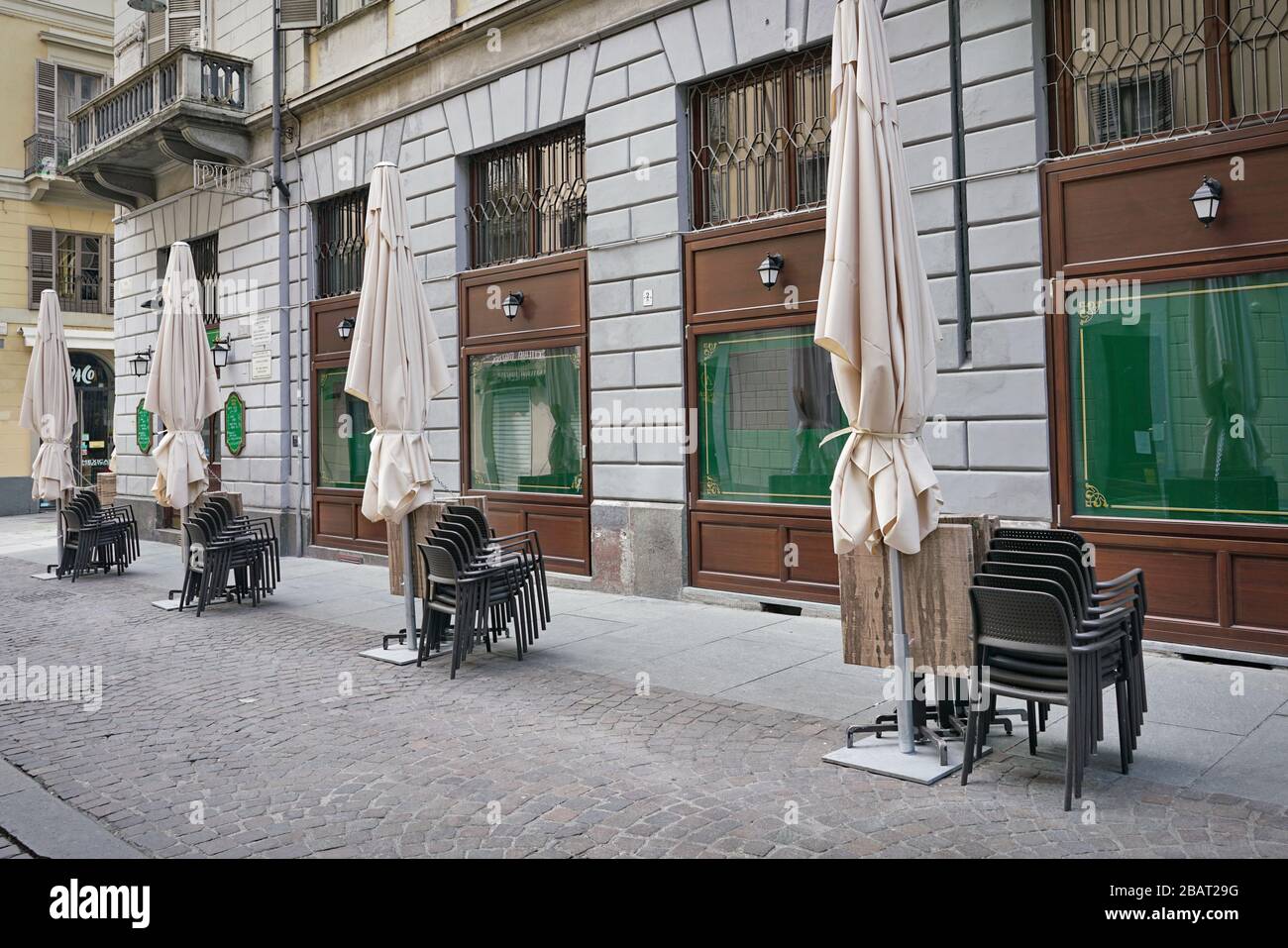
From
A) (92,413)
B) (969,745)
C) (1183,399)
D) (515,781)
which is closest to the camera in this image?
(969,745)

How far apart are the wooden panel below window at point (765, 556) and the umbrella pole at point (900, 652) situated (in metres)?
4.33

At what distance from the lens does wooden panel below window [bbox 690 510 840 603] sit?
10.4 meters

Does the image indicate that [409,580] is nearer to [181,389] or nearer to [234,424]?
[181,389]

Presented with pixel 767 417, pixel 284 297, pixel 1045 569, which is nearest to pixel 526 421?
pixel 767 417

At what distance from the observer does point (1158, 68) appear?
8.27 meters

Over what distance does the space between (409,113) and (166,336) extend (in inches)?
187

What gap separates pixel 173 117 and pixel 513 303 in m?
8.26

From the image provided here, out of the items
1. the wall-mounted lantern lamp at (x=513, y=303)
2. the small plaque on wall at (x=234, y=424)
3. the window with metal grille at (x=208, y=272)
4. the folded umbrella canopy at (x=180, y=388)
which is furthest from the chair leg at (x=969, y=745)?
the window with metal grille at (x=208, y=272)

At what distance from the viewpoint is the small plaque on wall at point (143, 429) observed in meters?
20.9

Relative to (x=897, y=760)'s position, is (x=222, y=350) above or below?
above

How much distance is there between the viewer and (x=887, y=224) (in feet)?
18.9

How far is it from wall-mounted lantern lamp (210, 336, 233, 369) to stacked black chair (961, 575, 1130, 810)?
15859mm
